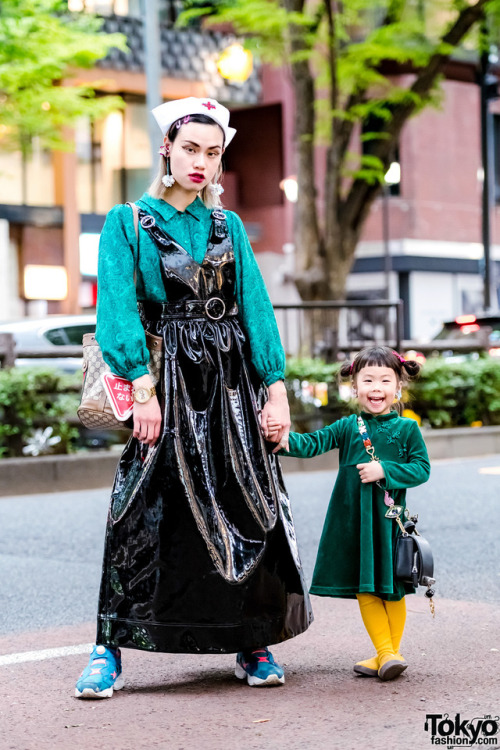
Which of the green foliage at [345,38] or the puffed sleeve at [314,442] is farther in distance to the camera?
the green foliage at [345,38]

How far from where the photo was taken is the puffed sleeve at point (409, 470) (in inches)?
160

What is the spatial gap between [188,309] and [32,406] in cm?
756

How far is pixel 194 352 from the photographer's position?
3.96 metres

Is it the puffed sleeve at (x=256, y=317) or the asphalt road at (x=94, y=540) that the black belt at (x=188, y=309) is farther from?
the asphalt road at (x=94, y=540)

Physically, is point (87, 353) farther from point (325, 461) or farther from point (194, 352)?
point (325, 461)

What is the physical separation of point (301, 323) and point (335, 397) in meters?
0.92

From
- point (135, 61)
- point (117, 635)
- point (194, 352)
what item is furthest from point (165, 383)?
point (135, 61)

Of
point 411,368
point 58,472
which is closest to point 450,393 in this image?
point 58,472

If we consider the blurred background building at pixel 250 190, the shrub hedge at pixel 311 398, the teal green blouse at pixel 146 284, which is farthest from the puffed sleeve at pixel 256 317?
the blurred background building at pixel 250 190

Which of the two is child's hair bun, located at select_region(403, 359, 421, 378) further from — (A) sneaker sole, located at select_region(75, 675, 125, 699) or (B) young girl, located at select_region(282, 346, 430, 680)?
(A) sneaker sole, located at select_region(75, 675, 125, 699)

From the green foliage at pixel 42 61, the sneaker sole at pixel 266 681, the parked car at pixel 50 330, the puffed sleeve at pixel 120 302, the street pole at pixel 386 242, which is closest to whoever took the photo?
the puffed sleeve at pixel 120 302

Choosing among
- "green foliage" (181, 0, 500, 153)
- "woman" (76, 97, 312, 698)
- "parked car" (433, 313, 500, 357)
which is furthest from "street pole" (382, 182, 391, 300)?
"woman" (76, 97, 312, 698)

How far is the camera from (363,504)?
13.5ft

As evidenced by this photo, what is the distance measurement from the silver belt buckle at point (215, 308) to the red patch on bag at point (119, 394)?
37cm
